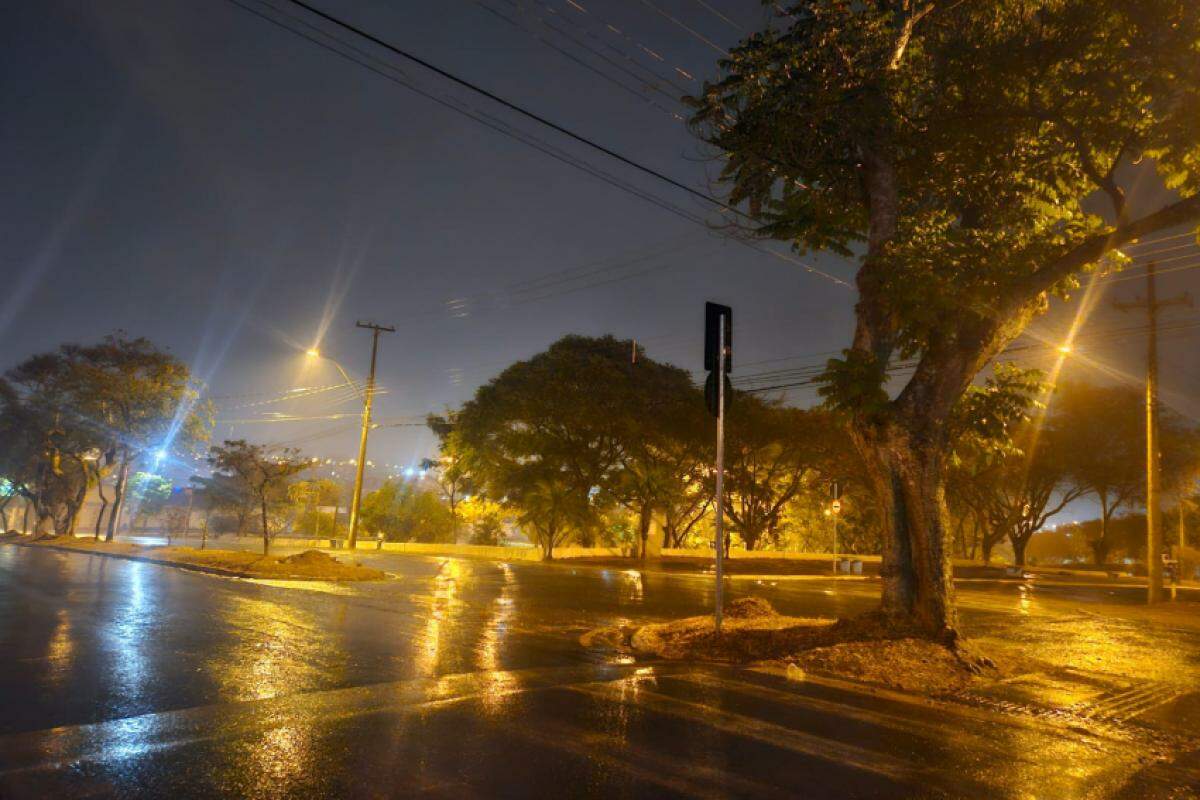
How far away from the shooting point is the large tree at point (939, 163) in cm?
1004

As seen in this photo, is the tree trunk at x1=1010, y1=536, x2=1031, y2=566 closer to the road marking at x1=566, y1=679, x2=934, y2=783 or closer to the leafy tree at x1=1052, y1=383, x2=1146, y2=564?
the leafy tree at x1=1052, y1=383, x2=1146, y2=564

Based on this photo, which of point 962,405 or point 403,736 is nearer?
point 403,736

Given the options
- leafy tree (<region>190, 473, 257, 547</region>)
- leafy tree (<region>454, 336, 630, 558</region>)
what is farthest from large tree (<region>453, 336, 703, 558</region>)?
leafy tree (<region>190, 473, 257, 547</region>)

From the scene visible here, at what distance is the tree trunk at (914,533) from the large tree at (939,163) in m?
0.02

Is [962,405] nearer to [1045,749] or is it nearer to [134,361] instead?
[1045,749]

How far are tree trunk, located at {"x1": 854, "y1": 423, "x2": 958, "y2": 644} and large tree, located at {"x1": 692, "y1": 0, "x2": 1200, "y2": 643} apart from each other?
22mm

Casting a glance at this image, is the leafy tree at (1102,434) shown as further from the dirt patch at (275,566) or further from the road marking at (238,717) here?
the road marking at (238,717)

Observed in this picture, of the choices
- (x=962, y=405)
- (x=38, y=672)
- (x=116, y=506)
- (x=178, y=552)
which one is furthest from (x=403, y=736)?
(x=116, y=506)

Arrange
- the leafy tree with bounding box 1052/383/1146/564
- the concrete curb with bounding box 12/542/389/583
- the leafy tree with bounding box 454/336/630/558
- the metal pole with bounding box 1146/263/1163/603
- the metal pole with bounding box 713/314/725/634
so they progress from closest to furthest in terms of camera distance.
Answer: the metal pole with bounding box 713/314/725/634 → the concrete curb with bounding box 12/542/389/583 → the metal pole with bounding box 1146/263/1163/603 → the leafy tree with bounding box 454/336/630/558 → the leafy tree with bounding box 1052/383/1146/564

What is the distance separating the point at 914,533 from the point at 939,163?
6.00 meters

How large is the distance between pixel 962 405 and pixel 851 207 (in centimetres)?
385

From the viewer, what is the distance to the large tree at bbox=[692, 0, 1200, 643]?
1004cm

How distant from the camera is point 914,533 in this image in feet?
34.3

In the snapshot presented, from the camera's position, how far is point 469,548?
46844mm
